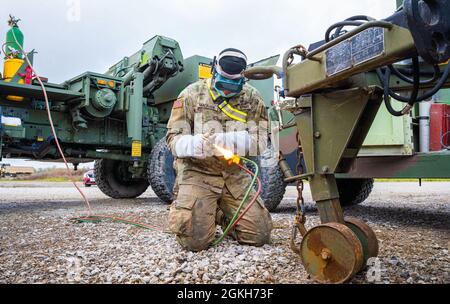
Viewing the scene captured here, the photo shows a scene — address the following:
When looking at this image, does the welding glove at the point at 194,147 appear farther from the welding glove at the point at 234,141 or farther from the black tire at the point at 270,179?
the black tire at the point at 270,179

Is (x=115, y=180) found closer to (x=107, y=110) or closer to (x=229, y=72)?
(x=107, y=110)

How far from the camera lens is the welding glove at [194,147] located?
2428 millimetres

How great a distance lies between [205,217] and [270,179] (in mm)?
A: 1683

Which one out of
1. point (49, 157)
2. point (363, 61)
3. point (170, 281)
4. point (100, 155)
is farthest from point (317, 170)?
point (49, 157)

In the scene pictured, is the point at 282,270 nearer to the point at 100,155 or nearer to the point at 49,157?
the point at 100,155

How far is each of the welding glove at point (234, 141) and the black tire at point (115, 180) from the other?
13.9 feet

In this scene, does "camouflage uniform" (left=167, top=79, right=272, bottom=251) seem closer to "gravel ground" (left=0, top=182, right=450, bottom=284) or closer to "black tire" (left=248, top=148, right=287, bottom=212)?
"gravel ground" (left=0, top=182, right=450, bottom=284)

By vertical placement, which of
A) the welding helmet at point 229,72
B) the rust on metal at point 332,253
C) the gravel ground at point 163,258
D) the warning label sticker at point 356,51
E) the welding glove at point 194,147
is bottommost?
the gravel ground at point 163,258

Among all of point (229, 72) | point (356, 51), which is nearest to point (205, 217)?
point (229, 72)

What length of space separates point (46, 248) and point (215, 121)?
4.69ft

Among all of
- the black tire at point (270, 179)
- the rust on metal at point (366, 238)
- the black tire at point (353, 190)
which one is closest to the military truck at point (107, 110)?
the black tire at point (270, 179)

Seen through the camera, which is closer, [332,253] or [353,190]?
[332,253]

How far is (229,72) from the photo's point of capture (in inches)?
100

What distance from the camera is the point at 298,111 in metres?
1.75
